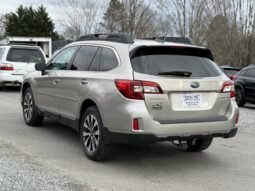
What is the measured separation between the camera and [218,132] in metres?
6.01

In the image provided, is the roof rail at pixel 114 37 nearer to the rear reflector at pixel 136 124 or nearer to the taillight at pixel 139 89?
the taillight at pixel 139 89

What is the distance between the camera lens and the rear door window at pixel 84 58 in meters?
6.74

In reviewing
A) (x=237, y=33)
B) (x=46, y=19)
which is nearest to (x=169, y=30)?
(x=237, y=33)

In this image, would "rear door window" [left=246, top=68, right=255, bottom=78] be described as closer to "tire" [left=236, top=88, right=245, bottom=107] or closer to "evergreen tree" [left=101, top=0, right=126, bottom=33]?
"tire" [left=236, top=88, right=245, bottom=107]

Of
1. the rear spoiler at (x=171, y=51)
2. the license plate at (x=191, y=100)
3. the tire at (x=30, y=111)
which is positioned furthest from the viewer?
the tire at (x=30, y=111)

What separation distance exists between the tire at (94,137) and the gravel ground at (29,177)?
2.31 ft

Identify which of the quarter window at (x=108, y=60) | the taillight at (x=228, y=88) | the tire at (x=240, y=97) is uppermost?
the quarter window at (x=108, y=60)

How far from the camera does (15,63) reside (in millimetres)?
15812

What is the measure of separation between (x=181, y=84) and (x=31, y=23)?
59744mm

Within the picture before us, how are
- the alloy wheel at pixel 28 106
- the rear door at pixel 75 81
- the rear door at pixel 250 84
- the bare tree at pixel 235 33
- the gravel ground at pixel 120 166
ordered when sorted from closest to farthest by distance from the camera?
the gravel ground at pixel 120 166 → the rear door at pixel 75 81 → the alloy wheel at pixel 28 106 → the rear door at pixel 250 84 → the bare tree at pixel 235 33

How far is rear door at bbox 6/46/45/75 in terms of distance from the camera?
15805 millimetres

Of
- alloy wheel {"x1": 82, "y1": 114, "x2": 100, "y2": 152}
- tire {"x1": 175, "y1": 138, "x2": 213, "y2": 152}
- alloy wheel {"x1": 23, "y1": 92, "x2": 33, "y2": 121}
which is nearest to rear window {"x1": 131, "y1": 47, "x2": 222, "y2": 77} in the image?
alloy wheel {"x1": 82, "y1": 114, "x2": 100, "y2": 152}

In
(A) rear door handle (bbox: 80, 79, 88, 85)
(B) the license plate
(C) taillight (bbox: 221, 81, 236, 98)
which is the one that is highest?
(A) rear door handle (bbox: 80, 79, 88, 85)

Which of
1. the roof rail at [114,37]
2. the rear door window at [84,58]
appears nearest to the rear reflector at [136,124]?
the roof rail at [114,37]
